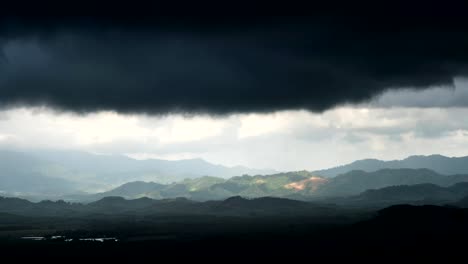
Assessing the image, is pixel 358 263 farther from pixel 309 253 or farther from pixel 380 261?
pixel 309 253

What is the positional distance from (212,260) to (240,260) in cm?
904

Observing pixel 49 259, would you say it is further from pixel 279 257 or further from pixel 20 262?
pixel 279 257

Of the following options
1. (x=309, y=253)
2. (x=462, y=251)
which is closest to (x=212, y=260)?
(x=309, y=253)

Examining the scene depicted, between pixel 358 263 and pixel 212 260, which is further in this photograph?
pixel 212 260

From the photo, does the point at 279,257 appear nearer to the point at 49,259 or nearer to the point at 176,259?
the point at 176,259

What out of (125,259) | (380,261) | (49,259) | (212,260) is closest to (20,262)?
(49,259)

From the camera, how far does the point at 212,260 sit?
18700cm

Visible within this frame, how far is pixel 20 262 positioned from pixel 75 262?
1765 cm

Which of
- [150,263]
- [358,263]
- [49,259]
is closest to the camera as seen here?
[358,263]

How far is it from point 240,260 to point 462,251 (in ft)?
236

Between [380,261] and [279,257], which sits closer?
[380,261]

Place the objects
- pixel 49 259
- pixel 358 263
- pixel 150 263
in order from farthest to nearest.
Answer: pixel 49 259 < pixel 150 263 < pixel 358 263

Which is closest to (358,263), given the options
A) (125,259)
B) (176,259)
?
(176,259)

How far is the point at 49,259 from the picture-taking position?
199250 millimetres
